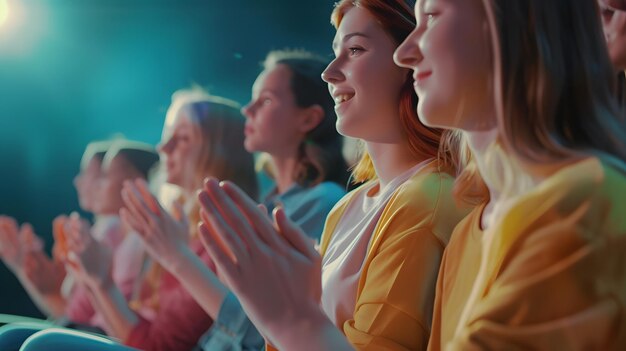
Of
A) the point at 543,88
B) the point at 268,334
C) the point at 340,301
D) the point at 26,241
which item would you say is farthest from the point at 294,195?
the point at 26,241

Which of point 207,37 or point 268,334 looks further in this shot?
point 207,37

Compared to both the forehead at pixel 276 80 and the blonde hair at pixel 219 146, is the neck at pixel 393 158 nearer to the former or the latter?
the forehead at pixel 276 80

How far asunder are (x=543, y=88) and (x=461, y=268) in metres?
0.17

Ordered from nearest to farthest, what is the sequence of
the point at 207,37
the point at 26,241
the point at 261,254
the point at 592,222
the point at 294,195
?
the point at 592,222 < the point at 261,254 < the point at 294,195 < the point at 26,241 < the point at 207,37

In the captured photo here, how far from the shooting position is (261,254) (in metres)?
0.60

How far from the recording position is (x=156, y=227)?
132cm

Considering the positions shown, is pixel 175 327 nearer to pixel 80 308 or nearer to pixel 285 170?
pixel 285 170

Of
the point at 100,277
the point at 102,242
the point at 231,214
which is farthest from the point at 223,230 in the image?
the point at 102,242

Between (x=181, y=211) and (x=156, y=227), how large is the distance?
9 cm

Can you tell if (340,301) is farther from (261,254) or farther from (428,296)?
(261,254)

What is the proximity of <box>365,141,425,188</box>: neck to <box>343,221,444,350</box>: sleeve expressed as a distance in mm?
138

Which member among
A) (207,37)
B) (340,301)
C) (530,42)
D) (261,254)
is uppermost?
(207,37)

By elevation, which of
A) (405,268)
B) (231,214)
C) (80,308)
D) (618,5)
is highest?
(618,5)

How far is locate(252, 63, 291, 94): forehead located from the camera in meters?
1.39
